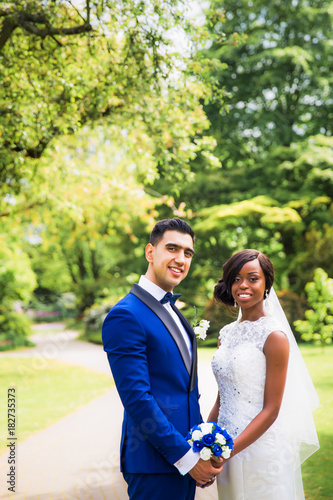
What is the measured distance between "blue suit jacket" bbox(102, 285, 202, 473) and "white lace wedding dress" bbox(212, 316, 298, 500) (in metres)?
0.30

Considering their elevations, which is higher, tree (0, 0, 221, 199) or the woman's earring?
tree (0, 0, 221, 199)

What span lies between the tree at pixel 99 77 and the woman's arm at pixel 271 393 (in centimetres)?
457

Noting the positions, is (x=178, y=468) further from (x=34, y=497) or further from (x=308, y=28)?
(x=308, y=28)

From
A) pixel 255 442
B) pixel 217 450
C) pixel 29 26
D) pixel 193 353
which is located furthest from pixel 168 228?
pixel 29 26

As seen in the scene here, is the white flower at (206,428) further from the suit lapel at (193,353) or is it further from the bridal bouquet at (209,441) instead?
the suit lapel at (193,353)

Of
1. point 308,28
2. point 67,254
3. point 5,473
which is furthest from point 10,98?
point 67,254

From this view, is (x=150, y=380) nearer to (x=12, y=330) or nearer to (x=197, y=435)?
(x=197, y=435)

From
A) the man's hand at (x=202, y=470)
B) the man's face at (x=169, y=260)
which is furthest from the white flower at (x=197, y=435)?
the man's face at (x=169, y=260)

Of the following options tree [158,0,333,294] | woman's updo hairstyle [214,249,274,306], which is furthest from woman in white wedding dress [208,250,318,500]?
tree [158,0,333,294]

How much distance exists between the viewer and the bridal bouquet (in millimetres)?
2475

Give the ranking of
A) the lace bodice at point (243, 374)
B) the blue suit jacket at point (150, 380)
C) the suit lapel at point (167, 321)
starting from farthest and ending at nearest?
the lace bodice at point (243, 374)
the suit lapel at point (167, 321)
the blue suit jacket at point (150, 380)

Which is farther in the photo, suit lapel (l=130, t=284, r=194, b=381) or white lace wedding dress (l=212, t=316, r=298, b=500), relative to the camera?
white lace wedding dress (l=212, t=316, r=298, b=500)

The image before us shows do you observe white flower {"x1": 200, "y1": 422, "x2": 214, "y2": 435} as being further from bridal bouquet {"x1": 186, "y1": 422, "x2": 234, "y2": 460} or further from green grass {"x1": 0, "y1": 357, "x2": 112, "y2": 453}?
→ green grass {"x1": 0, "y1": 357, "x2": 112, "y2": 453}

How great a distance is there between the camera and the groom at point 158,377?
248 cm
